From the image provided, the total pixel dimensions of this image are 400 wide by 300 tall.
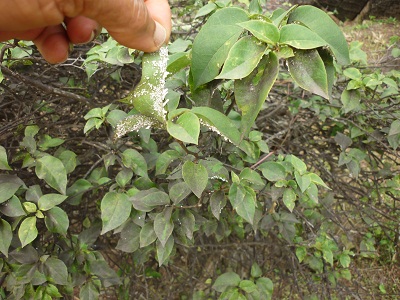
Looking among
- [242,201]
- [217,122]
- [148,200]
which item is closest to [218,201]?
[242,201]

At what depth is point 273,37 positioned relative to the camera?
0.74 m

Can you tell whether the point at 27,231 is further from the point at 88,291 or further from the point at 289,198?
the point at 289,198

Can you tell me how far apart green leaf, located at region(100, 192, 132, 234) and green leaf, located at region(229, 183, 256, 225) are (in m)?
0.28

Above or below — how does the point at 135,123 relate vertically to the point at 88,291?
above

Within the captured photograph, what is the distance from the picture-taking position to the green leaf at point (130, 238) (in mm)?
1221

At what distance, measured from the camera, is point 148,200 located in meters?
1.12

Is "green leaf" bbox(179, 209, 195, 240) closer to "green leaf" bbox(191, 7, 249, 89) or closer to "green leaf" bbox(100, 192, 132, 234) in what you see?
"green leaf" bbox(100, 192, 132, 234)

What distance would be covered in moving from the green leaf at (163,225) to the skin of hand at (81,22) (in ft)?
1.50

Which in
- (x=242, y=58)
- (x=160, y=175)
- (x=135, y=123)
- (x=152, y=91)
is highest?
(x=242, y=58)

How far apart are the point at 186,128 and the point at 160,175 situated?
1.62 ft

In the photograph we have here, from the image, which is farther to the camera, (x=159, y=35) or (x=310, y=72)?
(x=159, y=35)

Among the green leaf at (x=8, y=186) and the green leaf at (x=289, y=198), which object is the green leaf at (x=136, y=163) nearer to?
the green leaf at (x=8, y=186)

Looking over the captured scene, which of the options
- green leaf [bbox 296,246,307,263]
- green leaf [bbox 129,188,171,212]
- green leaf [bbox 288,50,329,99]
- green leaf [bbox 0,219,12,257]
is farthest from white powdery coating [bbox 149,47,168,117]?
green leaf [bbox 296,246,307,263]

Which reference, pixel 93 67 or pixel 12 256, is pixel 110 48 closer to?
pixel 93 67
